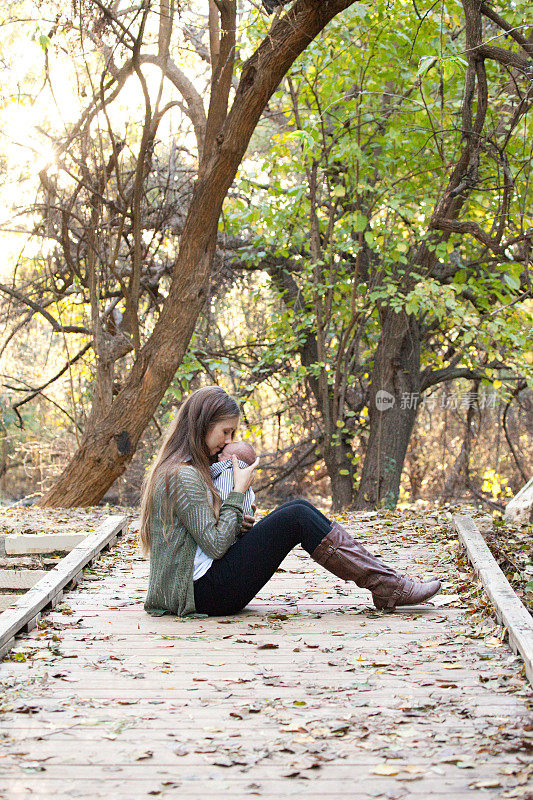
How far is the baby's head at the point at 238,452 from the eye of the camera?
5074 millimetres

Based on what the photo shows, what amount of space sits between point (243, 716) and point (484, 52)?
6.49 m

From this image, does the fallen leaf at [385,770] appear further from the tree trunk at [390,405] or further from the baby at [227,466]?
the tree trunk at [390,405]

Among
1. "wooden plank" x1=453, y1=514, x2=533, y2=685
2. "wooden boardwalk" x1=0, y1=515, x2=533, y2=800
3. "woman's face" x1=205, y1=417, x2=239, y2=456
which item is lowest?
"wooden boardwalk" x1=0, y1=515, x2=533, y2=800

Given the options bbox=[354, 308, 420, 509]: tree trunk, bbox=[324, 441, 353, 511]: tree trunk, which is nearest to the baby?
bbox=[354, 308, 420, 509]: tree trunk

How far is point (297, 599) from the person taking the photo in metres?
5.73

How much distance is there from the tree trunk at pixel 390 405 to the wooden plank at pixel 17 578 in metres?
6.03

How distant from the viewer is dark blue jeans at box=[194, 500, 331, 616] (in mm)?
4914

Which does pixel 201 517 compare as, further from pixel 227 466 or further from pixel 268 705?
pixel 268 705

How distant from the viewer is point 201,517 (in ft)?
15.7

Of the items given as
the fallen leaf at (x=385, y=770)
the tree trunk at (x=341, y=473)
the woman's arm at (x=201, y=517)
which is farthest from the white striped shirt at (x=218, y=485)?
the tree trunk at (x=341, y=473)

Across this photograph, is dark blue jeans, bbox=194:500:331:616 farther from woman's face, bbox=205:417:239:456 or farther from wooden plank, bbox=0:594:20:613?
wooden plank, bbox=0:594:20:613

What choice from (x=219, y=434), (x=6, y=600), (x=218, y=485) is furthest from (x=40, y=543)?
(x=219, y=434)

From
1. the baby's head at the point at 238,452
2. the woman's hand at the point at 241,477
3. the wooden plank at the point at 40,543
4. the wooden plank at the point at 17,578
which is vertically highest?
the baby's head at the point at 238,452

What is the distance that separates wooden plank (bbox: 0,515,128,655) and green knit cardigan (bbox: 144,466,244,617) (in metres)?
0.63
